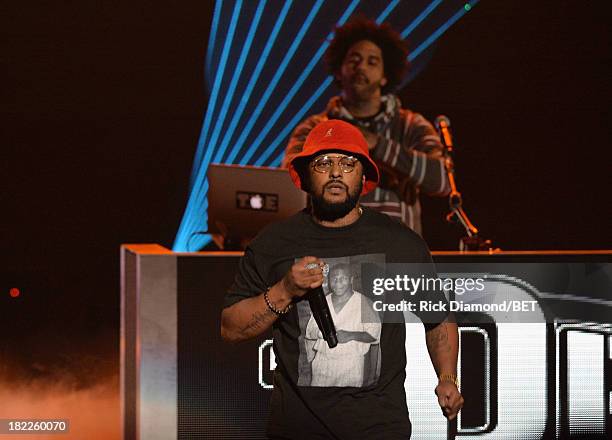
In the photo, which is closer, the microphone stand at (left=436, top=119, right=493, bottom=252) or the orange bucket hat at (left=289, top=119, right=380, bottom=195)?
the orange bucket hat at (left=289, top=119, right=380, bottom=195)

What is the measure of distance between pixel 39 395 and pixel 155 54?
7.94ft

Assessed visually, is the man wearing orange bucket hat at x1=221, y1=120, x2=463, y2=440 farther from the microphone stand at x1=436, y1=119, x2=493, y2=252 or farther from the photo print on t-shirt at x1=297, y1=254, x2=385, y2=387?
the microphone stand at x1=436, y1=119, x2=493, y2=252

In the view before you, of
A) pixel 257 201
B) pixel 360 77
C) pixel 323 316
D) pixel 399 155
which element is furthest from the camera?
pixel 360 77

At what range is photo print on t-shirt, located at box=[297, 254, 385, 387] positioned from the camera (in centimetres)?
280

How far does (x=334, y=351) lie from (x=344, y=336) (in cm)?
5

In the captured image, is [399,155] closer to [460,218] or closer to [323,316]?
[460,218]

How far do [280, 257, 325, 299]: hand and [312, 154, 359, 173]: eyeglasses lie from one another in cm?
35

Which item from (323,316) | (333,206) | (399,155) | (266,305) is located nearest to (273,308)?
(266,305)

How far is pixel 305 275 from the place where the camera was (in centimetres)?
265

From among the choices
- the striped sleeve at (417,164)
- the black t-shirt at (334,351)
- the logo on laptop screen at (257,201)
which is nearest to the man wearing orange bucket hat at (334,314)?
the black t-shirt at (334,351)

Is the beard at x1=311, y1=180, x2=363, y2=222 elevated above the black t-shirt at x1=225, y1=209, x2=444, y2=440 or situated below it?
above

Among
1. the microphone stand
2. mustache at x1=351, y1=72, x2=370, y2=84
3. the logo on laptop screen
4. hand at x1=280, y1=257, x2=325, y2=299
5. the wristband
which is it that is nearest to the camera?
hand at x1=280, y1=257, x2=325, y2=299

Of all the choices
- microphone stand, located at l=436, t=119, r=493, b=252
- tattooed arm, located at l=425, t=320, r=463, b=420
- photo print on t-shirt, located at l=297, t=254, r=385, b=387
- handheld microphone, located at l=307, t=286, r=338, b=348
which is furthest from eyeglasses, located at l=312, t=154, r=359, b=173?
microphone stand, located at l=436, t=119, r=493, b=252

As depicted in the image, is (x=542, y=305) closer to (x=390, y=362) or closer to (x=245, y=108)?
(x=390, y=362)
